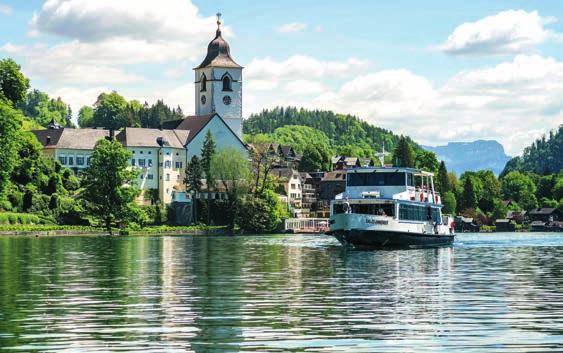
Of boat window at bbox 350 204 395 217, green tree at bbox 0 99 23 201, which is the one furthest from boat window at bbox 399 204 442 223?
green tree at bbox 0 99 23 201

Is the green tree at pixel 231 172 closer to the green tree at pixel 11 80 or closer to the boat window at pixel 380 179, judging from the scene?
the green tree at pixel 11 80

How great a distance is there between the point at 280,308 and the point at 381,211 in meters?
46.4

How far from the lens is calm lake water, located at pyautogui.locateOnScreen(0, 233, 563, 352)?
23.3 m

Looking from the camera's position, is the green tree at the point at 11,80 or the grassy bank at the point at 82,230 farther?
the green tree at the point at 11,80

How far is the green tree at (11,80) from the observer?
480 feet

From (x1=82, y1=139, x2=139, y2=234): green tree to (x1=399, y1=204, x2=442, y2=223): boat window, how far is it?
62.8 meters

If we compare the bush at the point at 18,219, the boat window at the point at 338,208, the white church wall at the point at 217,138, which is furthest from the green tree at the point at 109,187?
the boat window at the point at 338,208

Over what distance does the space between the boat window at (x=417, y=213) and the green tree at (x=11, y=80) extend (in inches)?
3048

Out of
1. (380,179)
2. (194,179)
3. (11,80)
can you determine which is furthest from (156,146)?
(380,179)

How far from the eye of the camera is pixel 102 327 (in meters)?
25.9

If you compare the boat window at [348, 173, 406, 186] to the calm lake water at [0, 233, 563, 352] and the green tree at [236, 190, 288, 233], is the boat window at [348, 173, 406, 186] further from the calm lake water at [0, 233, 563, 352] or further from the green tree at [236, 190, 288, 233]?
the green tree at [236, 190, 288, 233]

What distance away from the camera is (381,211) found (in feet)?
250

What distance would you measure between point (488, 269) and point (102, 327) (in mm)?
29092

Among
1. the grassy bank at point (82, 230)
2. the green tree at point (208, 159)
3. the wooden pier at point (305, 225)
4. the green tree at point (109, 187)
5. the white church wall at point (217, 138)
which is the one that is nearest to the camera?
the grassy bank at point (82, 230)
